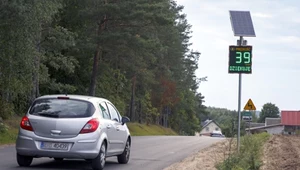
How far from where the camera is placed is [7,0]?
2389 cm

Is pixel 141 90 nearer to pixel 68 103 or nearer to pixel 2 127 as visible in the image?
pixel 2 127

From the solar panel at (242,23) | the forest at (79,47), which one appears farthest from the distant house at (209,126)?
the solar panel at (242,23)

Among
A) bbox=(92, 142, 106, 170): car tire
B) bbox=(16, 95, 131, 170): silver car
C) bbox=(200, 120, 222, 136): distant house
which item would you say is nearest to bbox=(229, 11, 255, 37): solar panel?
bbox=(16, 95, 131, 170): silver car

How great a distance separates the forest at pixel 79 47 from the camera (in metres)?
25.5

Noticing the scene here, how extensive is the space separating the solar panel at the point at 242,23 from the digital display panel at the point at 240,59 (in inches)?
28.2

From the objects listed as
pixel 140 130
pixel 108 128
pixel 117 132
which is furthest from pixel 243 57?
pixel 140 130

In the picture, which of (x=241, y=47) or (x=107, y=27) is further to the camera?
(x=107, y=27)

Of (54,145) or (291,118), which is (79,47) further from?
(291,118)

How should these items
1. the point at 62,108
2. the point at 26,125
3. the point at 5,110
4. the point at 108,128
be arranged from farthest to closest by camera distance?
the point at 5,110
the point at 108,128
the point at 62,108
the point at 26,125

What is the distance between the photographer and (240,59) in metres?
21.1

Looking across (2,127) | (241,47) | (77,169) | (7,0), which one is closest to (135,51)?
(2,127)

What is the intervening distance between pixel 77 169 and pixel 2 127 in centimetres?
1411

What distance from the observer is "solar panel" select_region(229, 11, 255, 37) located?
21.8 meters

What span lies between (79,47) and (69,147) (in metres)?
28.5
